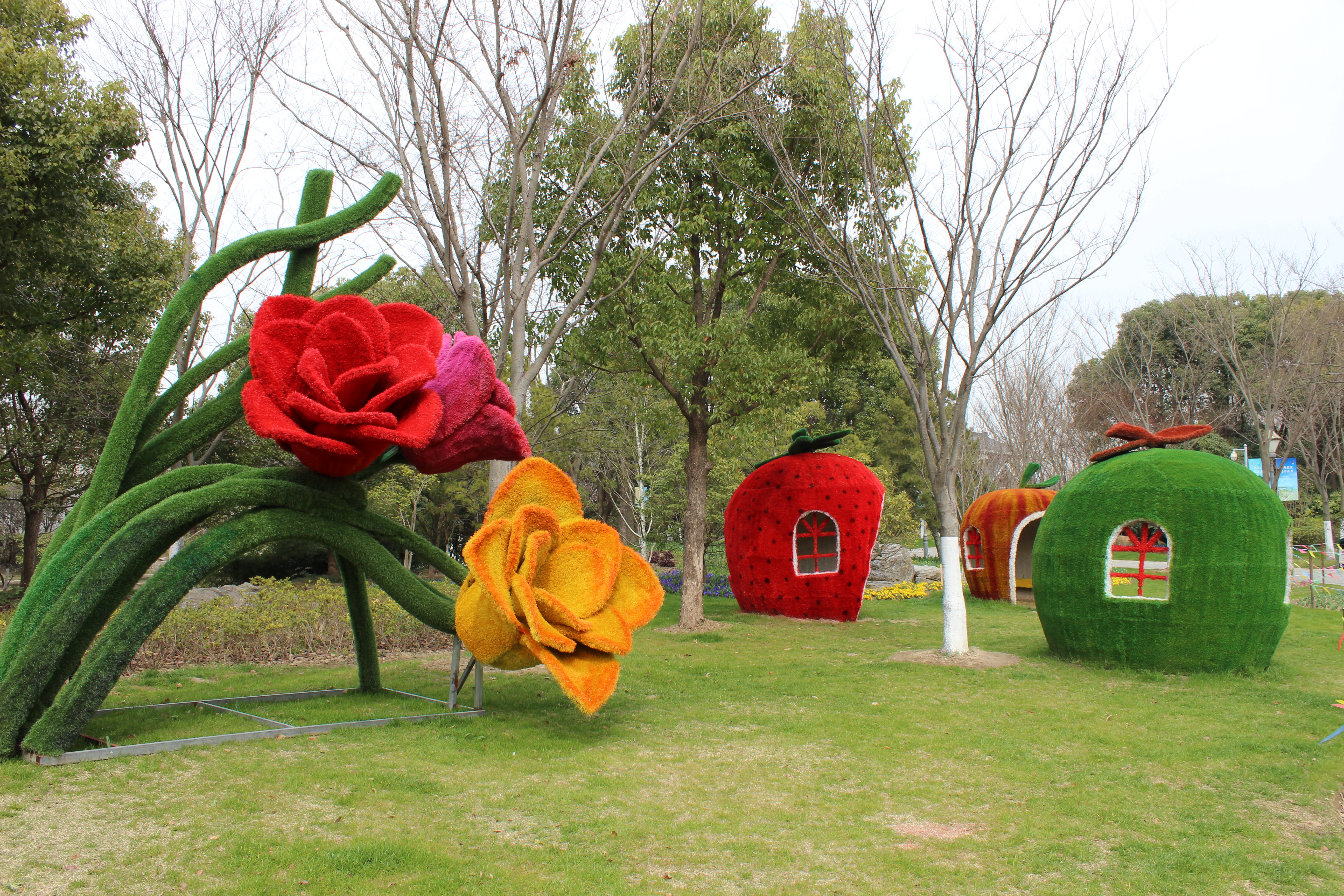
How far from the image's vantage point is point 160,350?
231 inches

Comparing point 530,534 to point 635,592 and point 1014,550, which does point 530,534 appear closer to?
point 635,592

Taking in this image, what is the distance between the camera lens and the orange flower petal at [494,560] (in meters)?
5.50

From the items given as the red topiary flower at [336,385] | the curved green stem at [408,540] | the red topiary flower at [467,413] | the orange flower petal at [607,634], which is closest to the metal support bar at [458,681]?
the curved green stem at [408,540]

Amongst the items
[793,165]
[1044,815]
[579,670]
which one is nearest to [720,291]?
[793,165]

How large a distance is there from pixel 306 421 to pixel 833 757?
13.6ft

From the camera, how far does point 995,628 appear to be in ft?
41.7

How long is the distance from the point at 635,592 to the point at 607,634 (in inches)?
19.5

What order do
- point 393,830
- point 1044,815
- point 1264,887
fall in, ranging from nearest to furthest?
1. point 1264,887
2. point 393,830
3. point 1044,815

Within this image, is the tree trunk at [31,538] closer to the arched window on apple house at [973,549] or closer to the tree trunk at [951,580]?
the tree trunk at [951,580]

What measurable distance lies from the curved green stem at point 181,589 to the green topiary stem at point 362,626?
0.58 m

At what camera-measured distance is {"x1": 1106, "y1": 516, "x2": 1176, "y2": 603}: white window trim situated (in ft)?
27.4

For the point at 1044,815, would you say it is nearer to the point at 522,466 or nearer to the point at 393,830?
the point at 393,830

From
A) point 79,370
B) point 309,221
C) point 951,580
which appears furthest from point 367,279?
point 79,370

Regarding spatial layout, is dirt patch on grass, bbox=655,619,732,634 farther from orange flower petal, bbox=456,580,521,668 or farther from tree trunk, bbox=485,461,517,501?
orange flower petal, bbox=456,580,521,668
